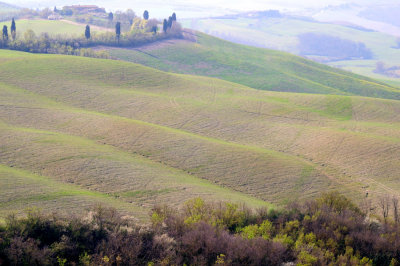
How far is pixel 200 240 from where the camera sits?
2698 centimetres

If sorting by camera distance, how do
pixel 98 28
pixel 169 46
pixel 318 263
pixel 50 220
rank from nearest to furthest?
pixel 318 263
pixel 50 220
pixel 169 46
pixel 98 28

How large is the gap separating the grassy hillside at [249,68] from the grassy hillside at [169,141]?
36.9 m

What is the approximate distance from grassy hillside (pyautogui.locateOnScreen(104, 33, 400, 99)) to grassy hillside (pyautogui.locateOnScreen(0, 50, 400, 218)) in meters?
36.9

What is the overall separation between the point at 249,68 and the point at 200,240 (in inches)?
4997

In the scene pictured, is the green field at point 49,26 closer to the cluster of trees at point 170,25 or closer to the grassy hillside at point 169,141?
the cluster of trees at point 170,25

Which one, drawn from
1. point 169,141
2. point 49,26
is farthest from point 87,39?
point 169,141

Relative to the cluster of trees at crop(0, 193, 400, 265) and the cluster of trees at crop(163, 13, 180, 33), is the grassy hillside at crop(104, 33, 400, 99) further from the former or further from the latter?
the cluster of trees at crop(0, 193, 400, 265)

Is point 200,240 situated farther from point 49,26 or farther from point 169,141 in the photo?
point 49,26

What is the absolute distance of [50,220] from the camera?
2841 cm

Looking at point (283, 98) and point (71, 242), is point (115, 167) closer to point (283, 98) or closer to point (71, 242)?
point (71, 242)

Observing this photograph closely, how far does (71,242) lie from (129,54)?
394 feet

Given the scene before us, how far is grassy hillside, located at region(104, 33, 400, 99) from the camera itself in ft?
445

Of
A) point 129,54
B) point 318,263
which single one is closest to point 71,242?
point 318,263

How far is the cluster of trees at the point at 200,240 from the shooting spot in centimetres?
2509
